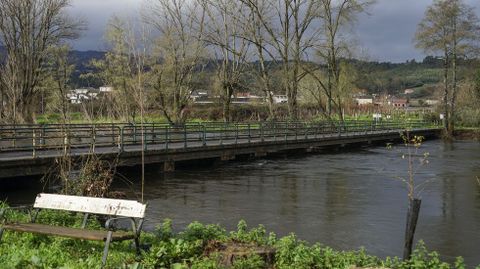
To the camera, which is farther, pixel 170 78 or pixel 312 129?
pixel 170 78

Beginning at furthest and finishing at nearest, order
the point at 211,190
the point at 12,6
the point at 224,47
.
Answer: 1. the point at 224,47
2. the point at 12,6
3. the point at 211,190

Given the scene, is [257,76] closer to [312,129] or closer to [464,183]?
[312,129]

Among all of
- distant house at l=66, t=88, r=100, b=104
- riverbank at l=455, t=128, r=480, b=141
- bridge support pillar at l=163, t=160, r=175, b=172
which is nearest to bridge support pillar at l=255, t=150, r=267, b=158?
bridge support pillar at l=163, t=160, r=175, b=172

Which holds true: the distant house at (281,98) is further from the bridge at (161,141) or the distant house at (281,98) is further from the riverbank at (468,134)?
the riverbank at (468,134)

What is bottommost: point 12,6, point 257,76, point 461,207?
point 461,207

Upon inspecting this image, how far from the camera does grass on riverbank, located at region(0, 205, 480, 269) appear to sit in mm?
7755

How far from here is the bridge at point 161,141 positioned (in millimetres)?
20694

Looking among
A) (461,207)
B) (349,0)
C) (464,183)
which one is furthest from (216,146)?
(349,0)

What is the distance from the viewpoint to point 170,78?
179 feet

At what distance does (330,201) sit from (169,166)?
1078cm

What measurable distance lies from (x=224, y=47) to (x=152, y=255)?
42.6 meters

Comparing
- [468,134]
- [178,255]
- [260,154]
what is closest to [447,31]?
[468,134]

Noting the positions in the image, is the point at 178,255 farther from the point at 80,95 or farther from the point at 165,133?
the point at 80,95

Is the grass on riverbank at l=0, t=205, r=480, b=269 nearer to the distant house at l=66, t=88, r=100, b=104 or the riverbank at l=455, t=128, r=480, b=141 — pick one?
the distant house at l=66, t=88, r=100, b=104
